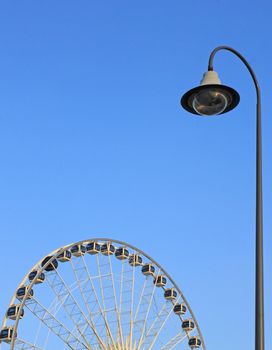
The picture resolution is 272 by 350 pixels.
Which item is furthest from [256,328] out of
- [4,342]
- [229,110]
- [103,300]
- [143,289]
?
[143,289]

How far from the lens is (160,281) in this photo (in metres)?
51.9

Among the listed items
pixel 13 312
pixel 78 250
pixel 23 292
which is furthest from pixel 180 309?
pixel 13 312

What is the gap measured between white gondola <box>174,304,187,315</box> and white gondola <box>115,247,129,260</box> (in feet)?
17.1

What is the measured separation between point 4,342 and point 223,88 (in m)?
35.8

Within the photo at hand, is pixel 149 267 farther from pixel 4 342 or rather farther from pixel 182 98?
pixel 182 98

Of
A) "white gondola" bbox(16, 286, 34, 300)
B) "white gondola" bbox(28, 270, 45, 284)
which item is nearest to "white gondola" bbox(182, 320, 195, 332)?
"white gondola" bbox(28, 270, 45, 284)

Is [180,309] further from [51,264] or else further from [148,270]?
[51,264]

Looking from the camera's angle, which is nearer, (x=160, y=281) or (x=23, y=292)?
(x=23, y=292)

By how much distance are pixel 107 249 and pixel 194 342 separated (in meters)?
9.39

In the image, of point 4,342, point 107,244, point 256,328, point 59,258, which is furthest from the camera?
point 107,244

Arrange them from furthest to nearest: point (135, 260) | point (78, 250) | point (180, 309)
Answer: point (180, 309) < point (135, 260) < point (78, 250)

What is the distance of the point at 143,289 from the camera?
50.9 metres

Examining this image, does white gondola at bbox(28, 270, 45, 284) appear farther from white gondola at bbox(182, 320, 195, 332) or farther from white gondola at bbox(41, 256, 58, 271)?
white gondola at bbox(182, 320, 195, 332)

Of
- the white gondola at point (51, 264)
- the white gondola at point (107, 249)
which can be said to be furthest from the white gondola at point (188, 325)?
the white gondola at point (51, 264)
